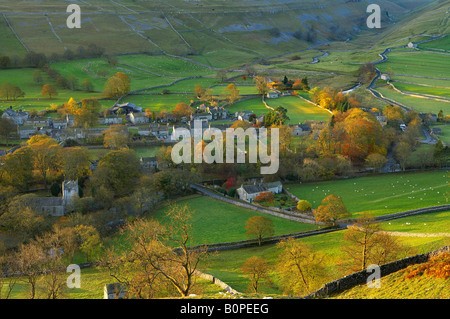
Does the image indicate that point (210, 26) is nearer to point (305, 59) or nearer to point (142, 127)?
point (305, 59)

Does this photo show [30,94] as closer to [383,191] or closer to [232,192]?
[232,192]

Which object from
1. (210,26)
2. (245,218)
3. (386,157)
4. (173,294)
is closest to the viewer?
(173,294)

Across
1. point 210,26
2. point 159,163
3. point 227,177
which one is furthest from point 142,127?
point 210,26

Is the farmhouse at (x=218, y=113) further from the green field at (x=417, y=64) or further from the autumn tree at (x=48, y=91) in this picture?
the green field at (x=417, y=64)

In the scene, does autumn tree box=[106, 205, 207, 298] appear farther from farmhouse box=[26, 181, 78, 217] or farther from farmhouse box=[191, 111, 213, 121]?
farmhouse box=[191, 111, 213, 121]

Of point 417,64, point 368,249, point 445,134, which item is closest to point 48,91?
point 445,134

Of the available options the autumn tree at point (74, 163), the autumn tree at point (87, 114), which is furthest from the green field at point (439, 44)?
the autumn tree at point (74, 163)
